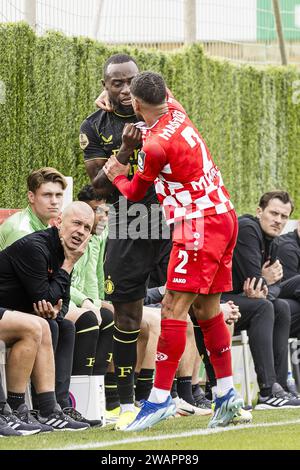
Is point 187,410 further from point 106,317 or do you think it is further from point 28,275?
point 28,275

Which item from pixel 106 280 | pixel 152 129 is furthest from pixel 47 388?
pixel 152 129

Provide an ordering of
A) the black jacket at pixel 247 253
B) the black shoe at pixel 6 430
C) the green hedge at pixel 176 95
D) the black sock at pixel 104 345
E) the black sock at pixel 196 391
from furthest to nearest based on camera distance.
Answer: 1. the green hedge at pixel 176 95
2. the black jacket at pixel 247 253
3. the black sock at pixel 196 391
4. the black sock at pixel 104 345
5. the black shoe at pixel 6 430

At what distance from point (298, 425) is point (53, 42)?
4.70 m

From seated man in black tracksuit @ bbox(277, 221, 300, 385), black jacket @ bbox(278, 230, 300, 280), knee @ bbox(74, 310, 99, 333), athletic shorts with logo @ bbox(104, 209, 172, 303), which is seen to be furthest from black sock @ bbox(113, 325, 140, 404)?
black jacket @ bbox(278, 230, 300, 280)

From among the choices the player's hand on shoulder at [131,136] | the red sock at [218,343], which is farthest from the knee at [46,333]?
the player's hand on shoulder at [131,136]

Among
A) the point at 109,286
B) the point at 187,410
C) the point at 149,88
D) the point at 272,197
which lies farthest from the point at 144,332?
the point at 149,88

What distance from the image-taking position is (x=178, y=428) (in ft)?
23.5

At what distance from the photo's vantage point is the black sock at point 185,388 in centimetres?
890

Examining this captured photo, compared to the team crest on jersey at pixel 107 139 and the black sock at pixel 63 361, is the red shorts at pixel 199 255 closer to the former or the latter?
the team crest on jersey at pixel 107 139

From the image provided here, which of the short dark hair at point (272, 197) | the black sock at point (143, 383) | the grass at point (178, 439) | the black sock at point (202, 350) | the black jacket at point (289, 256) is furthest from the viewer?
the black jacket at point (289, 256)

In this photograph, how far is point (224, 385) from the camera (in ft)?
23.1

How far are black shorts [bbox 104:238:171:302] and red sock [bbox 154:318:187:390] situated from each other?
694mm

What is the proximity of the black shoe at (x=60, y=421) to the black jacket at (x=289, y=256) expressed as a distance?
4.25m

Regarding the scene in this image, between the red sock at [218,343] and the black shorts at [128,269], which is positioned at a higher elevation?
the black shorts at [128,269]
